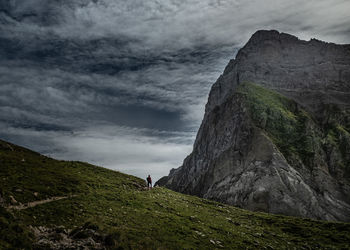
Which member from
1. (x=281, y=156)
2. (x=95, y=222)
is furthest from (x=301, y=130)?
(x=95, y=222)

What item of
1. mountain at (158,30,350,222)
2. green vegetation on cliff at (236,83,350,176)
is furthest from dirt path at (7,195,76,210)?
green vegetation on cliff at (236,83,350,176)

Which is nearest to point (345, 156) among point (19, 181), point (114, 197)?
point (114, 197)

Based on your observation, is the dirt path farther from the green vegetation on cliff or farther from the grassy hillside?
the green vegetation on cliff

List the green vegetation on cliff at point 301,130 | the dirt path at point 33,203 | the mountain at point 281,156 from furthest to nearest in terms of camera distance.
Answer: the green vegetation on cliff at point 301,130 → the mountain at point 281,156 → the dirt path at point 33,203

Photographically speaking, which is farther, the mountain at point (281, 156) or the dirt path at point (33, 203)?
the mountain at point (281, 156)

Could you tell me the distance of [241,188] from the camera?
5315 inches

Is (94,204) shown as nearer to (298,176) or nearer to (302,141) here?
(298,176)

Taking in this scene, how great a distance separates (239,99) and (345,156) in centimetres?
8002

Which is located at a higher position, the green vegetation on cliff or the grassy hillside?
the green vegetation on cliff

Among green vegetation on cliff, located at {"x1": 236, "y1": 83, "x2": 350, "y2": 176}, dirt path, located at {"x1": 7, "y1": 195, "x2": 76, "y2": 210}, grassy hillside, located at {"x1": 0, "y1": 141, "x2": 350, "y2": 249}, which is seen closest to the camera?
grassy hillside, located at {"x1": 0, "y1": 141, "x2": 350, "y2": 249}

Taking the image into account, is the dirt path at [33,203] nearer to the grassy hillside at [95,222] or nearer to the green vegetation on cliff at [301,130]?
the grassy hillside at [95,222]

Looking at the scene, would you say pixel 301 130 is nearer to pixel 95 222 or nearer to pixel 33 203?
pixel 95 222

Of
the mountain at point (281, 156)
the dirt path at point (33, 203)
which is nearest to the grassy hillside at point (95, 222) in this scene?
the dirt path at point (33, 203)

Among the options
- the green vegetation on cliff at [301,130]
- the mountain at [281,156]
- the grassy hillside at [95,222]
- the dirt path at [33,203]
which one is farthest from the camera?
the green vegetation on cliff at [301,130]
